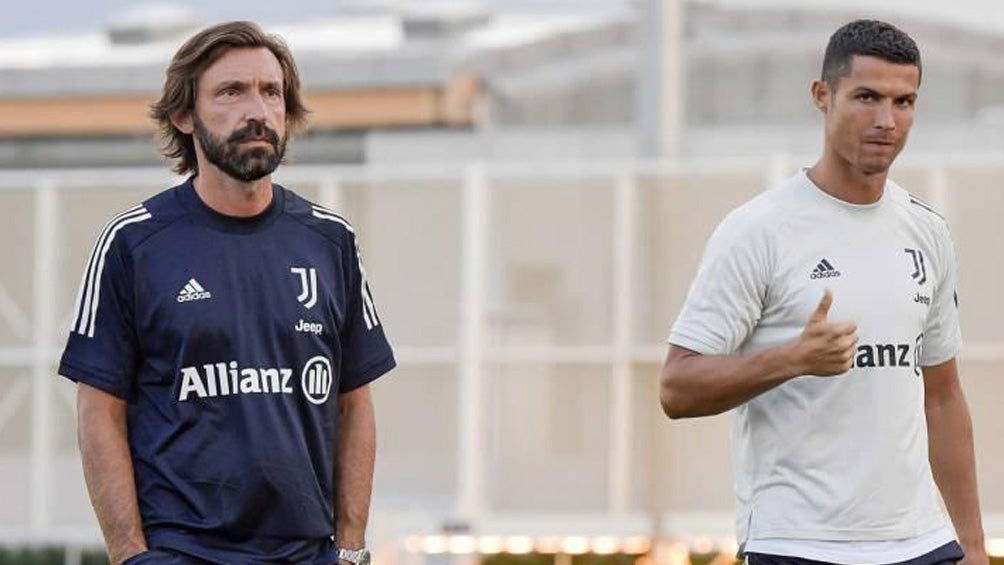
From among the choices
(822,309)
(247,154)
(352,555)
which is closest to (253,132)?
(247,154)

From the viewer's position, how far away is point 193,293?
5.07m

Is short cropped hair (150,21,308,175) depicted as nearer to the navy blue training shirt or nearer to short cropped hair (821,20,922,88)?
the navy blue training shirt

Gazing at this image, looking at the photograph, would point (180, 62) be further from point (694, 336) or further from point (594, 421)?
point (594, 421)

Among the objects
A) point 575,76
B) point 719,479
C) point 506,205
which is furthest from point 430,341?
point 575,76

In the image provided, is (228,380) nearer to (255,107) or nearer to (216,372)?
(216,372)

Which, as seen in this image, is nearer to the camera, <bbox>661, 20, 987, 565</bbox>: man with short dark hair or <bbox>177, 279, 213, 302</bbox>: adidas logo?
<bbox>177, 279, 213, 302</bbox>: adidas logo

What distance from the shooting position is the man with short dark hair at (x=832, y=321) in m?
5.28

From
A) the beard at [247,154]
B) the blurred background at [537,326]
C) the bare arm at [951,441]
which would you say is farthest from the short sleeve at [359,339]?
the blurred background at [537,326]

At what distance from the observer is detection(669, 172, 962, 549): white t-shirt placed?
5.28m

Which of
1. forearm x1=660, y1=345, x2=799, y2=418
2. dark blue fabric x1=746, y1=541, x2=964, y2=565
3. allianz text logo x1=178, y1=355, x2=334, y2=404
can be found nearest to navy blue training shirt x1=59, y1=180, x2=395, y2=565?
allianz text logo x1=178, y1=355, x2=334, y2=404

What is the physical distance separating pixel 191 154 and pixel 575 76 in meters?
20.1

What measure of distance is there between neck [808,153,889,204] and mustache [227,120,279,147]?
119 centimetres

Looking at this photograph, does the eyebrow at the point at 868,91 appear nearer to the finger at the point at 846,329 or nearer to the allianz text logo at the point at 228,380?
the finger at the point at 846,329

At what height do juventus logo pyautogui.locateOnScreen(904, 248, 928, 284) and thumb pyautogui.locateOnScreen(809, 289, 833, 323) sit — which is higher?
juventus logo pyautogui.locateOnScreen(904, 248, 928, 284)
